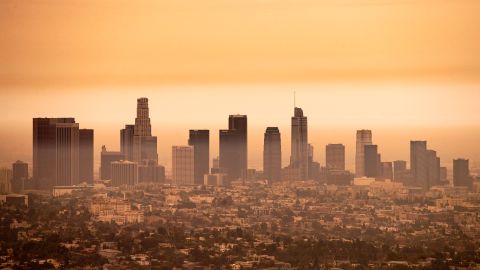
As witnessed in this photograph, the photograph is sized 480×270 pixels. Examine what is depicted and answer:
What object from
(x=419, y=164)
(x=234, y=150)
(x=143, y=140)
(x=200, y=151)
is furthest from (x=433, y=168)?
(x=143, y=140)

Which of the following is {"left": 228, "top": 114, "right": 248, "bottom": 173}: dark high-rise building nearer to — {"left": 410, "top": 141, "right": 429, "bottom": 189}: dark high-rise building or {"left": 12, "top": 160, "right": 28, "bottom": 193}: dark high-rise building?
{"left": 410, "top": 141, "right": 429, "bottom": 189}: dark high-rise building

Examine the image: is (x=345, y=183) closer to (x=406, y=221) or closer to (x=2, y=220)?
(x=406, y=221)

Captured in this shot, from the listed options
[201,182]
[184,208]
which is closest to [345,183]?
[201,182]

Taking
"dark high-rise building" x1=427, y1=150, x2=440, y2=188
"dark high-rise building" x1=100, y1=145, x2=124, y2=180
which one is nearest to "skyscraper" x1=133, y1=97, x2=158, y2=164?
"dark high-rise building" x1=100, y1=145, x2=124, y2=180

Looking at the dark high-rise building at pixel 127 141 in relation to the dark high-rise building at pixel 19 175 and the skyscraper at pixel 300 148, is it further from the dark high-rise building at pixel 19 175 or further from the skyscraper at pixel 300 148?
the dark high-rise building at pixel 19 175

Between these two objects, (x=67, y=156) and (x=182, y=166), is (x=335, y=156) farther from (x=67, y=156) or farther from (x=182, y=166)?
(x=67, y=156)
